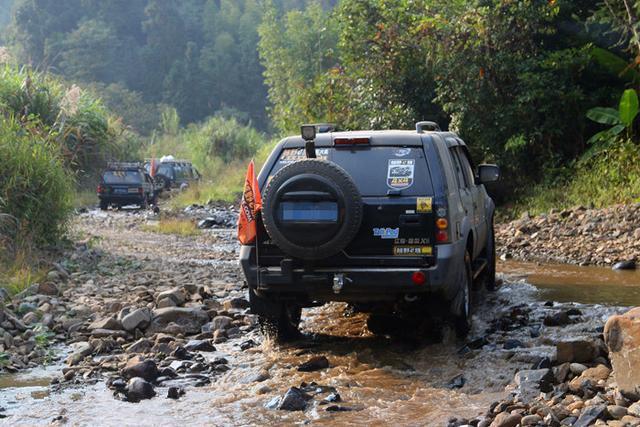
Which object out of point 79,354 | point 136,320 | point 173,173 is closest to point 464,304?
point 136,320

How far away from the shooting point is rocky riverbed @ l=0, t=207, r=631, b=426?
22.1 ft

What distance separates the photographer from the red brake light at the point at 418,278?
7.65 metres

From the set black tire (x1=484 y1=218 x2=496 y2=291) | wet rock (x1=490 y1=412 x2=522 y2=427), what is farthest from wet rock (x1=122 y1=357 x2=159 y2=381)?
black tire (x1=484 y1=218 x2=496 y2=291)

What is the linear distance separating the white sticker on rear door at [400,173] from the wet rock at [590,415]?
2.67 metres

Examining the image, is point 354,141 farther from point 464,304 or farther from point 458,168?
point 464,304

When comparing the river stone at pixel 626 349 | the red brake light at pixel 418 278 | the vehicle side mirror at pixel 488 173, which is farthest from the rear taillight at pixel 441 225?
the vehicle side mirror at pixel 488 173

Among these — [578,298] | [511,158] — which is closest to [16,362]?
[578,298]

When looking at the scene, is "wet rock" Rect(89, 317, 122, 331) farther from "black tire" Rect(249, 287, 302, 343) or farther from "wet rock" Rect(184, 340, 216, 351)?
"black tire" Rect(249, 287, 302, 343)

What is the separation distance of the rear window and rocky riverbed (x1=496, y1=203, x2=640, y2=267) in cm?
674

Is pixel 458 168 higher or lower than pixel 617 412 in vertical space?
higher

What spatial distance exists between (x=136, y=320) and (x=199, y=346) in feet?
3.27

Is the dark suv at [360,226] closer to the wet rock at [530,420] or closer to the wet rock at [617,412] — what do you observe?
the wet rock at [530,420]

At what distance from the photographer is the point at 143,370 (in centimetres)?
766

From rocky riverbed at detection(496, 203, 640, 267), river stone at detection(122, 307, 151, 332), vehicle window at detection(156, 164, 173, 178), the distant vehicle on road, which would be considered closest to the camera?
river stone at detection(122, 307, 151, 332)
